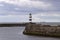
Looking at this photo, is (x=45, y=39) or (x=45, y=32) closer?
(x=45, y=39)

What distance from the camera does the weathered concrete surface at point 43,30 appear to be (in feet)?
128

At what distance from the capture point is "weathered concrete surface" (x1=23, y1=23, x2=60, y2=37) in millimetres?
38916

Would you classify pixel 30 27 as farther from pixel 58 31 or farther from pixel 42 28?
pixel 58 31

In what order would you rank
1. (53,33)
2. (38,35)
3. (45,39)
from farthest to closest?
(38,35), (53,33), (45,39)

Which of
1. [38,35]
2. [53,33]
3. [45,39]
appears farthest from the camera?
[38,35]

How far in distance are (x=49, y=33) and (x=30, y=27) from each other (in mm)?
4863

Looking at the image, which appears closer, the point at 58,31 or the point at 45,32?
the point at 58,31

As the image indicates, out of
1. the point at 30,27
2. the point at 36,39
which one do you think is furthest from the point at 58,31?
the point at 30,27

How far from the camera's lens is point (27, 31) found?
4419cm

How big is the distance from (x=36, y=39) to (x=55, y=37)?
323 cm

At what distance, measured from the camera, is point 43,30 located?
41.2 meters

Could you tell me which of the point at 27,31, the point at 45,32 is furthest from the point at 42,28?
the point at 27,31

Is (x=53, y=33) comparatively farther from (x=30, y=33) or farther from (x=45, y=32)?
(x=30, y=33)

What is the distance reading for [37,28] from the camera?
42375 mm
